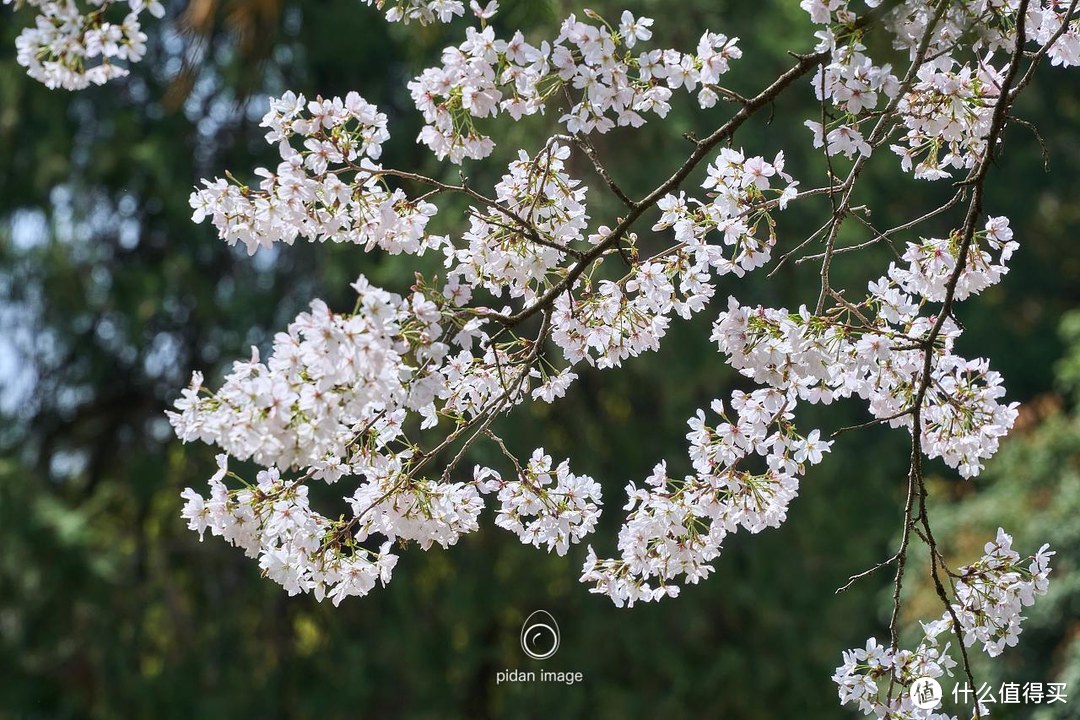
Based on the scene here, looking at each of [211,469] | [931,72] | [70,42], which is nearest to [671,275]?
[931,72]

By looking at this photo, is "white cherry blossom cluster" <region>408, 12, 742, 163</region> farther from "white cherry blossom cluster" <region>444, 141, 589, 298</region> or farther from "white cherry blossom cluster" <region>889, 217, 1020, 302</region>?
"white cherry blossom cluster" <region>889, 217, 1020, 302</region>

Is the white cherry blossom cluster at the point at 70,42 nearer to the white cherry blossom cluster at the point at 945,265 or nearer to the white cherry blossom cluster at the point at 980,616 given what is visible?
the white cherry blossom cluster at the point at 945,265

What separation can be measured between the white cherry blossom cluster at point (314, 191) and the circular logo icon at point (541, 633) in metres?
4.72

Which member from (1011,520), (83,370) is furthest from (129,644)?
(1011,520)

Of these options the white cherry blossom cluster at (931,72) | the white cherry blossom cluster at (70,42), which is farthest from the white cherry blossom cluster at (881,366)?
the white cherry blossom cluster at (70,42)

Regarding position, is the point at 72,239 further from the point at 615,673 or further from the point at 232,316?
the point at 615,673

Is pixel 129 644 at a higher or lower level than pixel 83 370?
lower

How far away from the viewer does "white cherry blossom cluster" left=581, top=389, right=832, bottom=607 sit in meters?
2.20

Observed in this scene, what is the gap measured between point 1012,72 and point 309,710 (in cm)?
548

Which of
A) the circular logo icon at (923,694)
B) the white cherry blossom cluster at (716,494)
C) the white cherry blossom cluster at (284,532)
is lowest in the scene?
the circular logo icon at (923,694)

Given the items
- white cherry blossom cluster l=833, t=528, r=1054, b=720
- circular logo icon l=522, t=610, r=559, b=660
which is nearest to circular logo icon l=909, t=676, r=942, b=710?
white cherry blossom cluster l=833, t=528, r=1054, b=720

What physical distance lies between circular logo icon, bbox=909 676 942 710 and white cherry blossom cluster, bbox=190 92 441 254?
1095 mm

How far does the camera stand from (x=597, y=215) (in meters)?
6.17

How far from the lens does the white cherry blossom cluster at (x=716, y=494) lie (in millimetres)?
2201
